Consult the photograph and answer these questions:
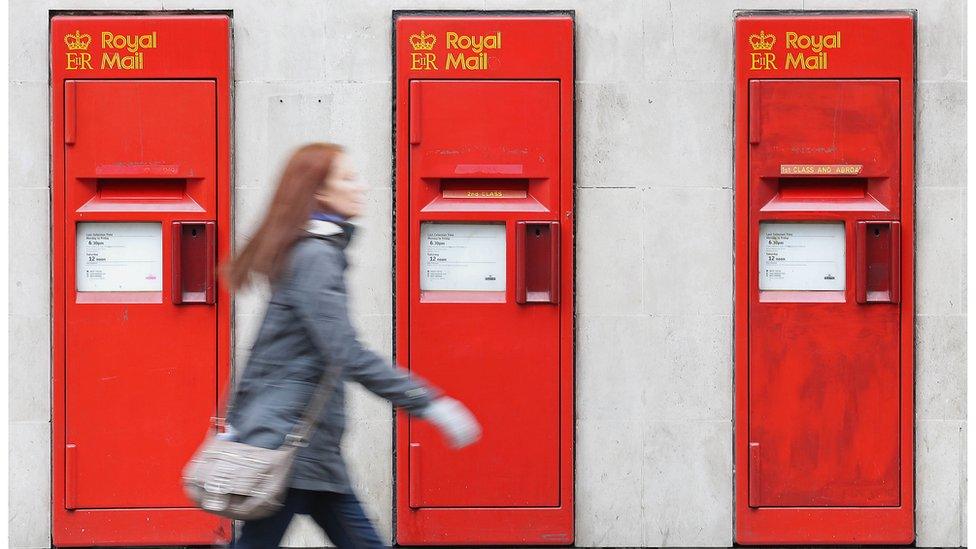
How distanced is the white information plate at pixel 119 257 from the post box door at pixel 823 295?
8.81 feet

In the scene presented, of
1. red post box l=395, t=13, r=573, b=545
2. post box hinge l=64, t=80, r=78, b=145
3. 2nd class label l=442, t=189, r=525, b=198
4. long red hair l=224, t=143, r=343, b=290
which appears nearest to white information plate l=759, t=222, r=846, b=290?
red post box l=395, t=13, r=573, b=545

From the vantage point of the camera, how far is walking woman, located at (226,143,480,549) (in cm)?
326

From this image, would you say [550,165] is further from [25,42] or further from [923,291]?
[25,42]

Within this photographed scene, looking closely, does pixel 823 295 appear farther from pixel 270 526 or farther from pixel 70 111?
pixel 70 111

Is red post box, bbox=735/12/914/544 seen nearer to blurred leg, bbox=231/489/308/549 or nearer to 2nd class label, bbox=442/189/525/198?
2nd class label, bbox=442/189/525/198

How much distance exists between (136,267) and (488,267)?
5.19 feet

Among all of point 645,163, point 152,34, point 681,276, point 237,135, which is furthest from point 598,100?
point 152,34

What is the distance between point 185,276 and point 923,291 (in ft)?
11.0

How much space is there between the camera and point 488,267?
17.2ft

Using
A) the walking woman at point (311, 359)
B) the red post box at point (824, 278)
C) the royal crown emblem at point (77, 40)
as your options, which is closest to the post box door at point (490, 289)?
the red post box at point (824, 278)

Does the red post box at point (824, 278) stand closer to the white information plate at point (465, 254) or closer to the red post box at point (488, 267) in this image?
the red post box at point (488, 267)

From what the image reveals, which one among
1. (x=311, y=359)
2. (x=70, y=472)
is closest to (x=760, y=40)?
(x=311, y=359)

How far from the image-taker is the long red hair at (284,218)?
131 inches

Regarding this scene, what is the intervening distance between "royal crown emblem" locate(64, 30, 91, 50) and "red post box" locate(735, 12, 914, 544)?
2885mm
